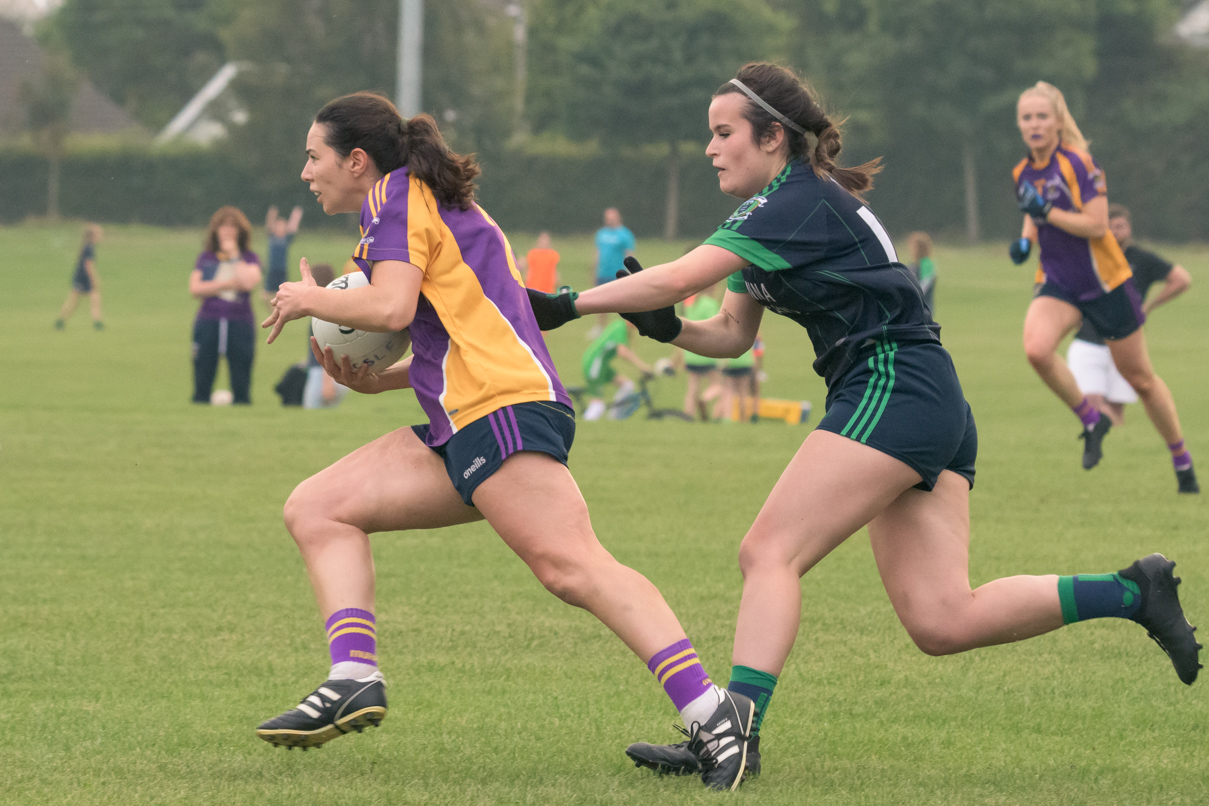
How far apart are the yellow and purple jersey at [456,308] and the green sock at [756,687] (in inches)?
35.8

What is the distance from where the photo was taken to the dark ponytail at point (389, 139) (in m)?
4.32

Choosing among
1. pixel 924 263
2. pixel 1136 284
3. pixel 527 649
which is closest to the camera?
pixel 527 649

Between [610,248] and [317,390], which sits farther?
[610,248]

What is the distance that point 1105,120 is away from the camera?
203ft

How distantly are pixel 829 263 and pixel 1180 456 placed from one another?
6.40 metres

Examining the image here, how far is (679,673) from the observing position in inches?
164

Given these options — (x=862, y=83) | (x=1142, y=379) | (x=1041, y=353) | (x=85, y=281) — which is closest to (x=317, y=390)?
(x=1041, y=353)

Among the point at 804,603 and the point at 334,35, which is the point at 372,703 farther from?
the point at 334,35

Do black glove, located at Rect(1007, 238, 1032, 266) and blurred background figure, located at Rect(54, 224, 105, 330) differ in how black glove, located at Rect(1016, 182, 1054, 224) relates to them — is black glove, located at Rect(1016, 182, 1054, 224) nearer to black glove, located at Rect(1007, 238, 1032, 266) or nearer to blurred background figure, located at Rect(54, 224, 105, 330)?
black glove, located at Rect(1007, 238, 1032, 266)

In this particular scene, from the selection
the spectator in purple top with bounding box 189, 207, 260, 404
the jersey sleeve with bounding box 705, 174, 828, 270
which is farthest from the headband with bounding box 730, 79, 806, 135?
the spectator in purple top with bounding box 189, 207, 260, 404

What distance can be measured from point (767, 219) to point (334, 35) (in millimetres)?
60945

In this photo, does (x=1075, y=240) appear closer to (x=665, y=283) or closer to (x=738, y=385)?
(x=665, y=283)

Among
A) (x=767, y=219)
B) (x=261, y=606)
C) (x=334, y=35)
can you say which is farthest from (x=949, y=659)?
(x=334, y=35)

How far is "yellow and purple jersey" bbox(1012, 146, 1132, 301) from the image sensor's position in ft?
31.4
